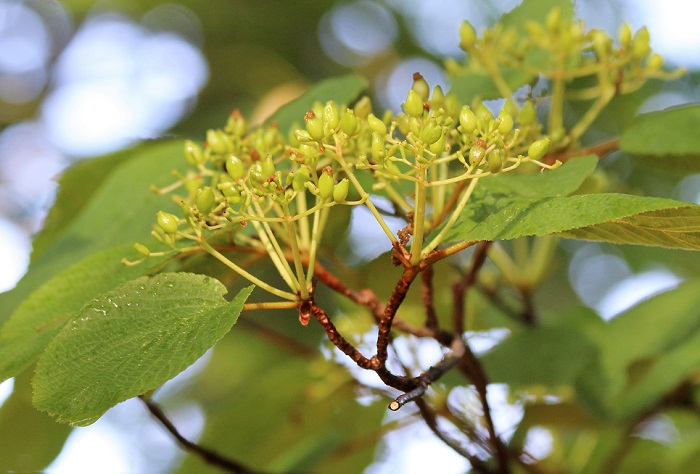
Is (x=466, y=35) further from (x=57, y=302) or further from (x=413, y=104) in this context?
(x=57, y=302)

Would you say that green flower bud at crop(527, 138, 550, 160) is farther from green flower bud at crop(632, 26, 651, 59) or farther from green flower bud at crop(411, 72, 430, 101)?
green flower bud at crop(632, 26, 651, 59)

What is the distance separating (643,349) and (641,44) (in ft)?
1.60

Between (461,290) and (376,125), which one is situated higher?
(376,125)

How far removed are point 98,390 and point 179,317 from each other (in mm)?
85

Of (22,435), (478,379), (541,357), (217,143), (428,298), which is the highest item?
(217,143)

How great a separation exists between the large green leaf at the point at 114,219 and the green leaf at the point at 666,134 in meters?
0.55

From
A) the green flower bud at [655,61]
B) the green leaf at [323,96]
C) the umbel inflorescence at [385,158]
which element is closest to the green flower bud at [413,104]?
the umbel inflorescence at [385,158]

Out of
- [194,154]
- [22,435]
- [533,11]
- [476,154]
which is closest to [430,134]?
[476,154]

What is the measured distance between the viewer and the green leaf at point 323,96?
95 centimetres

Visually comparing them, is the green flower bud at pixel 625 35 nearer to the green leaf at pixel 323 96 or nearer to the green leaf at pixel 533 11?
the green leaf at pixel 533 11

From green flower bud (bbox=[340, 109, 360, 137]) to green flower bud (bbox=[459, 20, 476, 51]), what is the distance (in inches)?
13.7

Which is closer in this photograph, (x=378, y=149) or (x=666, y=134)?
(x=378, y=149)

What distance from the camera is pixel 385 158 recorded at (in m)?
0.60

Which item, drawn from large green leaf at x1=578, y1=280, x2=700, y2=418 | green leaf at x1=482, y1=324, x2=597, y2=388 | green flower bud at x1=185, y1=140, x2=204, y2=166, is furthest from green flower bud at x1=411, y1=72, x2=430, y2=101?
large green leaf at x1=578, y1=280, x2=700, y2=418
